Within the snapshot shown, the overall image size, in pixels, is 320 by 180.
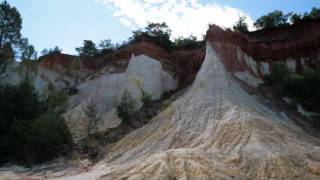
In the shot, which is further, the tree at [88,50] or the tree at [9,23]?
the tree at [88,50]

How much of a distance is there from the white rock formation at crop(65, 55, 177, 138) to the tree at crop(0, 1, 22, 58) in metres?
7.74

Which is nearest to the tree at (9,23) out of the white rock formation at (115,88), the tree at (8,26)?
the tree at (8,26)

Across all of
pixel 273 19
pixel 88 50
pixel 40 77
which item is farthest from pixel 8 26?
pixel 273 19

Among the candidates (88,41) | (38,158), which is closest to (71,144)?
(38,158)

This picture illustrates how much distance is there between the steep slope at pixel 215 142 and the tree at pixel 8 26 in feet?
56.8

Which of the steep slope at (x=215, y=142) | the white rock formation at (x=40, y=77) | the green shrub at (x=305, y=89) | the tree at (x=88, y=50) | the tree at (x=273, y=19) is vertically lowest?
the steep slope at (x=215, y=142)

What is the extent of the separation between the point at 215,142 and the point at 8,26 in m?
24.4

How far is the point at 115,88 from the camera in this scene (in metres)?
44.4

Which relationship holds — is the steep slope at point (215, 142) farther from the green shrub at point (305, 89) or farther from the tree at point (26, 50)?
the tree at point (26, 50)

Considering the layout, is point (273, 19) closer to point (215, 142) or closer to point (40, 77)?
point (40, 77)

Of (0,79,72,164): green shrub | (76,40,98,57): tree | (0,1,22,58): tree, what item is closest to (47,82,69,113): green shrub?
(0,79,72,164): green shrub

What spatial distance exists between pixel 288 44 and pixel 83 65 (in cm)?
2178

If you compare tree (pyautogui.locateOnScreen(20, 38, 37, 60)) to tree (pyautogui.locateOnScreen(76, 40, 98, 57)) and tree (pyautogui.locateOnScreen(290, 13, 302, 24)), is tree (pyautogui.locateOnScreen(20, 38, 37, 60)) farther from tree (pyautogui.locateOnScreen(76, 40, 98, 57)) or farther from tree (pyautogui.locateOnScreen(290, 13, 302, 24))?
tree (pyautogui.locateOnScreen(290, 13, 302, 24))

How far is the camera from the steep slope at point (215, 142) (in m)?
22.4
